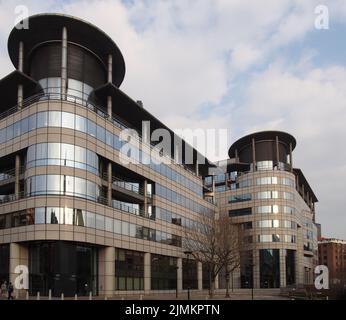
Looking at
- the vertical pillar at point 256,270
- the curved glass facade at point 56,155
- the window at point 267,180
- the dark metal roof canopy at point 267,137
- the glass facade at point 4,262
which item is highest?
the dark metal roof canopy at point 267,137

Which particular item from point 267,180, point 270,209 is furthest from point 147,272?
point 267,180

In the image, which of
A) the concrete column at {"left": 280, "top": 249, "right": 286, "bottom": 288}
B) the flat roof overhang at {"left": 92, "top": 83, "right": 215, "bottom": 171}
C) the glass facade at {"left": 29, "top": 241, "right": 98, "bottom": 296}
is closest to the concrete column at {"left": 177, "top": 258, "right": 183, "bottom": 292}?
the flat roof overhang at {"left": 92, "top": 83, "right": 215, "bottom": 171}

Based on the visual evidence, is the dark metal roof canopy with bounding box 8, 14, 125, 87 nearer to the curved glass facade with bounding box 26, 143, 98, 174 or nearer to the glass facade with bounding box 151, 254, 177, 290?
the curved glass facade with bounding box 26, 143, 98, 174

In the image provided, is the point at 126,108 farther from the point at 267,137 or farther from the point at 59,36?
the point at 267,137

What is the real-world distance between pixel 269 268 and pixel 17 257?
63.6 metres

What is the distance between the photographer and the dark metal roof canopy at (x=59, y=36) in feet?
199

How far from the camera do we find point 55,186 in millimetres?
54125

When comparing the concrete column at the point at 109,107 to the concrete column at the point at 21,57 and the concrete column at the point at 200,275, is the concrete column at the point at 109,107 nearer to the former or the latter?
the concrete column at the point at 21,57

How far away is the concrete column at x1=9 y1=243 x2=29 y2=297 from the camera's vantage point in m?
54.0

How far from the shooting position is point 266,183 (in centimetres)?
10738

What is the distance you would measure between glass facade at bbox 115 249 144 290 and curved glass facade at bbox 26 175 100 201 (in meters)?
10.9

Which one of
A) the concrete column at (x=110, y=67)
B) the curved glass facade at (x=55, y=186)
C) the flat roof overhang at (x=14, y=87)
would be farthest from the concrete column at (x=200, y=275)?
the flat roof overhang at (x=14, y=87)

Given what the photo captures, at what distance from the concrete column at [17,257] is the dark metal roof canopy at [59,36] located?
24.5 meters

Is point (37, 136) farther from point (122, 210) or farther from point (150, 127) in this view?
point (150, 127)
